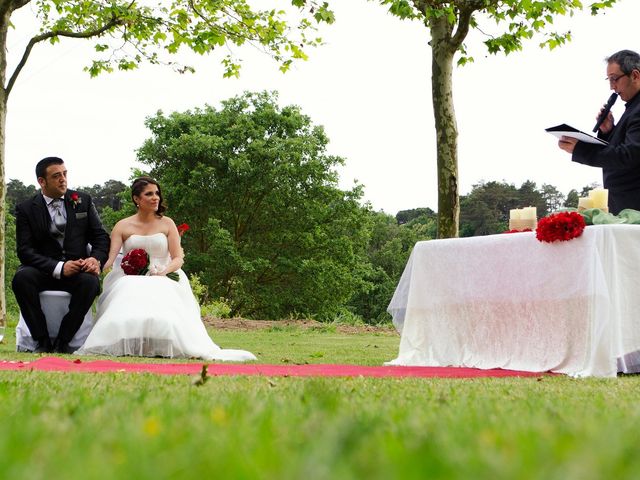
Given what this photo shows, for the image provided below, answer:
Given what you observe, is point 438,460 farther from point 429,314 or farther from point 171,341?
point 171,341

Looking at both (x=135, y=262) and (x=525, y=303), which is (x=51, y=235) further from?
(x=525, y=303)

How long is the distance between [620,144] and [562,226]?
1.13 metres

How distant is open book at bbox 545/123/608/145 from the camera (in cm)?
722

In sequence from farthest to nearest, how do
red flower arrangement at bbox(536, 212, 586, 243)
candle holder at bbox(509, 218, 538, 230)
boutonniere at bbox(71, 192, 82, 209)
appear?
boutonniere at bbox(71, 192, 82, 209) < candle holder at bbox(509, 218, 538, 230) < red flower arrangement at bbox(536, 212, 586, 243)

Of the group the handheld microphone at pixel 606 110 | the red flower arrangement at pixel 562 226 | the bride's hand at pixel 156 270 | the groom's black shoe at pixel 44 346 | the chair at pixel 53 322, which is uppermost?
the handheld microphone at pixel 606 110

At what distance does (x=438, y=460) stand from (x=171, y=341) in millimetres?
8007

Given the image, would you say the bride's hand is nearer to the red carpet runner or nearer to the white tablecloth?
the white tablecloth

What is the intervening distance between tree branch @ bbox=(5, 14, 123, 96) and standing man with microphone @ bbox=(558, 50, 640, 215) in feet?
39.4

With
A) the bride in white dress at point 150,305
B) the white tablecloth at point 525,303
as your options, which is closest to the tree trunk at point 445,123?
the white tablecloth at point 525,303

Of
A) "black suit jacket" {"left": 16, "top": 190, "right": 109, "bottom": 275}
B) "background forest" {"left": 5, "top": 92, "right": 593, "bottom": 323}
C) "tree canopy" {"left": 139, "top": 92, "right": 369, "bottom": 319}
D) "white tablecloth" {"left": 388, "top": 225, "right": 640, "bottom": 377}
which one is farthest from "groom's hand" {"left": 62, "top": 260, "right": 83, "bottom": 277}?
"tree canopy" {"left": 139, "top": 92, "right": 369, "bottom": 319}

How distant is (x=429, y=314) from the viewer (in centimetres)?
847

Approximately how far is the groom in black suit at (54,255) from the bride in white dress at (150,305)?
1.01 feet

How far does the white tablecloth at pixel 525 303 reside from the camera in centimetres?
682

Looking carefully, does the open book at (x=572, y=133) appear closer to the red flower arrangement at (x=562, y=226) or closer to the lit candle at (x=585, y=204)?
the lit candle at (x=585, y=204)
